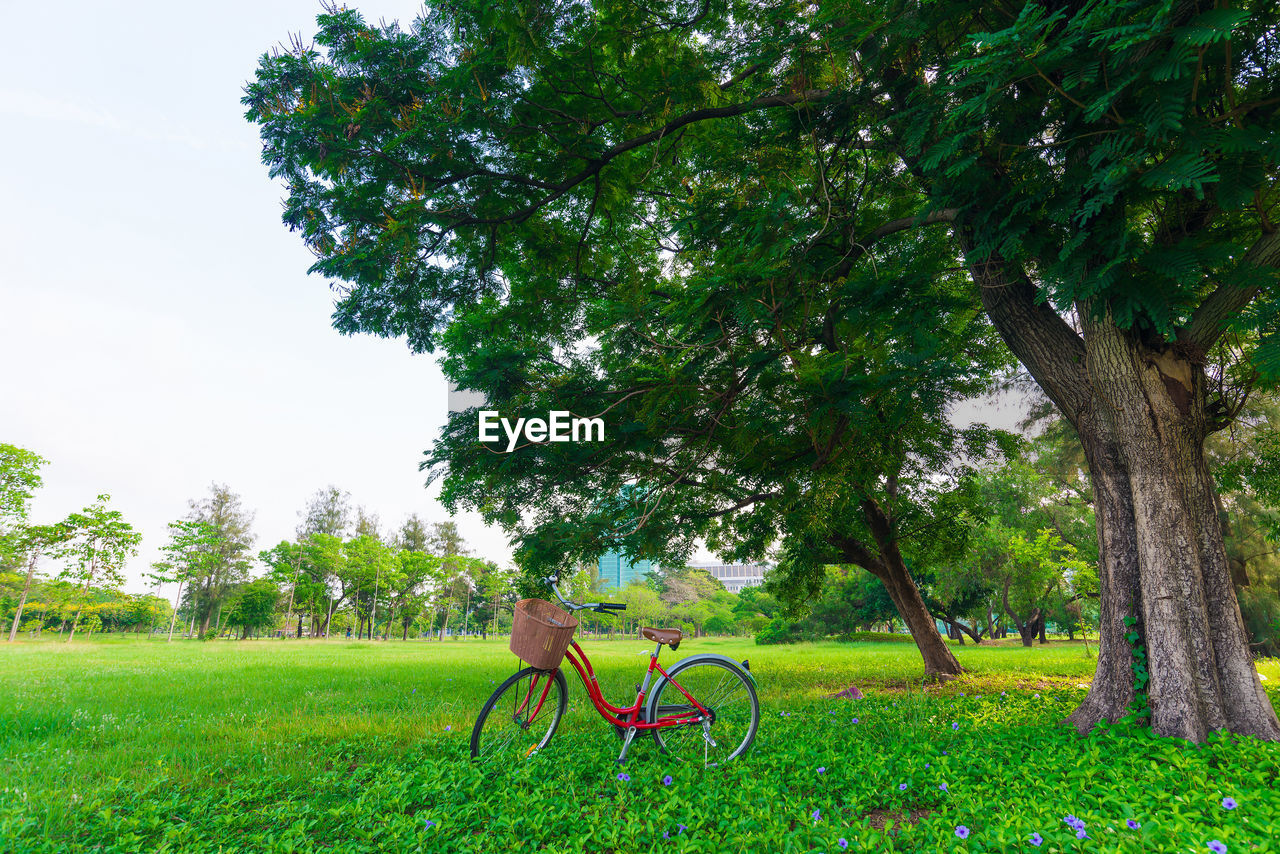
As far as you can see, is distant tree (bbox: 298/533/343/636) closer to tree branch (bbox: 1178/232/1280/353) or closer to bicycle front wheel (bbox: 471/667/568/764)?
bicycle front wheel (bbox: 471/667/568/764)

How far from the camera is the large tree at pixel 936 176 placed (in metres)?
3.20

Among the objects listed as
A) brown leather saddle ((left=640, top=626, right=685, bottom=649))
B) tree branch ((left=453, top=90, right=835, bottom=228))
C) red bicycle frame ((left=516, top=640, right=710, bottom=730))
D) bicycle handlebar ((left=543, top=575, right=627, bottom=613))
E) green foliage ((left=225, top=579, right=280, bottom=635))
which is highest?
tree branch ((left=453, top=90, right=835, bottom=228))

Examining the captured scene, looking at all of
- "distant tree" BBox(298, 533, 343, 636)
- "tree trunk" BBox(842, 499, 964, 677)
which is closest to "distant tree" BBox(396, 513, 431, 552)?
"distant tree" BBox(298, 533, 343, 636)

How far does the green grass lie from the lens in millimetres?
2754

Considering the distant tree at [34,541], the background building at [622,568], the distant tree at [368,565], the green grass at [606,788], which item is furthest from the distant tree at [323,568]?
the green grass at [606,788]

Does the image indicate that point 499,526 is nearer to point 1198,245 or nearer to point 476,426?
point 476,426

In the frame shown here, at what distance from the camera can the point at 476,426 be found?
6422 millimetres

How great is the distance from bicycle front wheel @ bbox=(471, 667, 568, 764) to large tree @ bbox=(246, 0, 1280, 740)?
273cm

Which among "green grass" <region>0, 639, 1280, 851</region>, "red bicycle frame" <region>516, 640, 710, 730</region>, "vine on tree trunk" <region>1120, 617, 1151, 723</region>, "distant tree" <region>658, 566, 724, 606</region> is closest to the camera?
"green grass" <region>0, 639, 1280, 851</region>

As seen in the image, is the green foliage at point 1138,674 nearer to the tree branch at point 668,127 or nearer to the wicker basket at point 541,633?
the wicker basket at point 541,633

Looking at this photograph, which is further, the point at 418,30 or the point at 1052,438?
the point at 1052,438

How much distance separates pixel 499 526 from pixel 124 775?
4.57 meters

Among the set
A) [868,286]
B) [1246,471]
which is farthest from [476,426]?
[1246,471]

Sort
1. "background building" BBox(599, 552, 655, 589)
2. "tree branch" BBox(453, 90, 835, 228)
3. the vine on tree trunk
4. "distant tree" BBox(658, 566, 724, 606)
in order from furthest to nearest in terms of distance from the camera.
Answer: "distant tree" BBox(658, 566, 724, 606)
"background building" BBox(599, 552, 655, 589)
"tree branch" BBox(453, 90, 835, 228)
the vine on tree trunk
